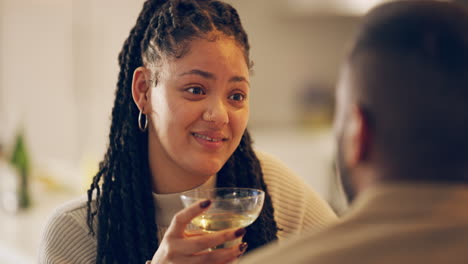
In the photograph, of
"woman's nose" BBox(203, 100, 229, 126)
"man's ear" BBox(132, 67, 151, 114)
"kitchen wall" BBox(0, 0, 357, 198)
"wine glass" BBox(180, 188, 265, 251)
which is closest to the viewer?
"wine glass" BBox(180, 188, 265, 251)

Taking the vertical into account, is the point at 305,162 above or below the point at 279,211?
below

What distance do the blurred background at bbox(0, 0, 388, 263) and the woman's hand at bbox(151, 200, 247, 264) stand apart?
3218 millimetres

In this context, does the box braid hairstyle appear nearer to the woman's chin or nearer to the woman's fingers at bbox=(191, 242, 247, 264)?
the woman's chin

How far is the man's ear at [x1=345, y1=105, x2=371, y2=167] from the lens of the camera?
0.79 m

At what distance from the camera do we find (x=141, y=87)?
4.64ft

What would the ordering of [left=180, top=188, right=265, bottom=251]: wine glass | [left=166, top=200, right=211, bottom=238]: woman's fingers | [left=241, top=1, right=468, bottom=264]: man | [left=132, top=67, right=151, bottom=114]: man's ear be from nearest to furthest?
1. [left=241, top=1, right=468, bottom=264]: man
2. [left=166, top=200, right=211, bottom=238]: woman's fingers
3. [left=180, top=188, right=265, bottom=251]: wine glass
4. [left=132, top=67, right=151, bottom=114]: man's ear

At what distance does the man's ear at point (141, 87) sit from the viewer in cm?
140

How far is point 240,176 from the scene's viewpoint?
4.95 feet

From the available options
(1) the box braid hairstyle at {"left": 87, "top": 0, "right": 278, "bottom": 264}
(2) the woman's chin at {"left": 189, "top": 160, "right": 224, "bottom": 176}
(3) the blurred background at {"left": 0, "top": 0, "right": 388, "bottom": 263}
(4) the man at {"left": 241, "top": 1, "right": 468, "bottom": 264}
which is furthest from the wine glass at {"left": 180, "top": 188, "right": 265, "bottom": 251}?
(3) the blurred background at {"left": 0, "top": 0, "right": 388, "bottom": 263}

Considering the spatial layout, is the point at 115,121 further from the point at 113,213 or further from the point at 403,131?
the point at 403,131

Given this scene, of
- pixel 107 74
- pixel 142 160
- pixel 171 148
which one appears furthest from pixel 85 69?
pixel 171 148

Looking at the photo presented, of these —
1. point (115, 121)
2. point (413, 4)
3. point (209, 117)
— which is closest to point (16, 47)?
point (115, 121)

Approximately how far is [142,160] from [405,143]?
84cm

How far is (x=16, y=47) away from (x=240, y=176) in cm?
389
